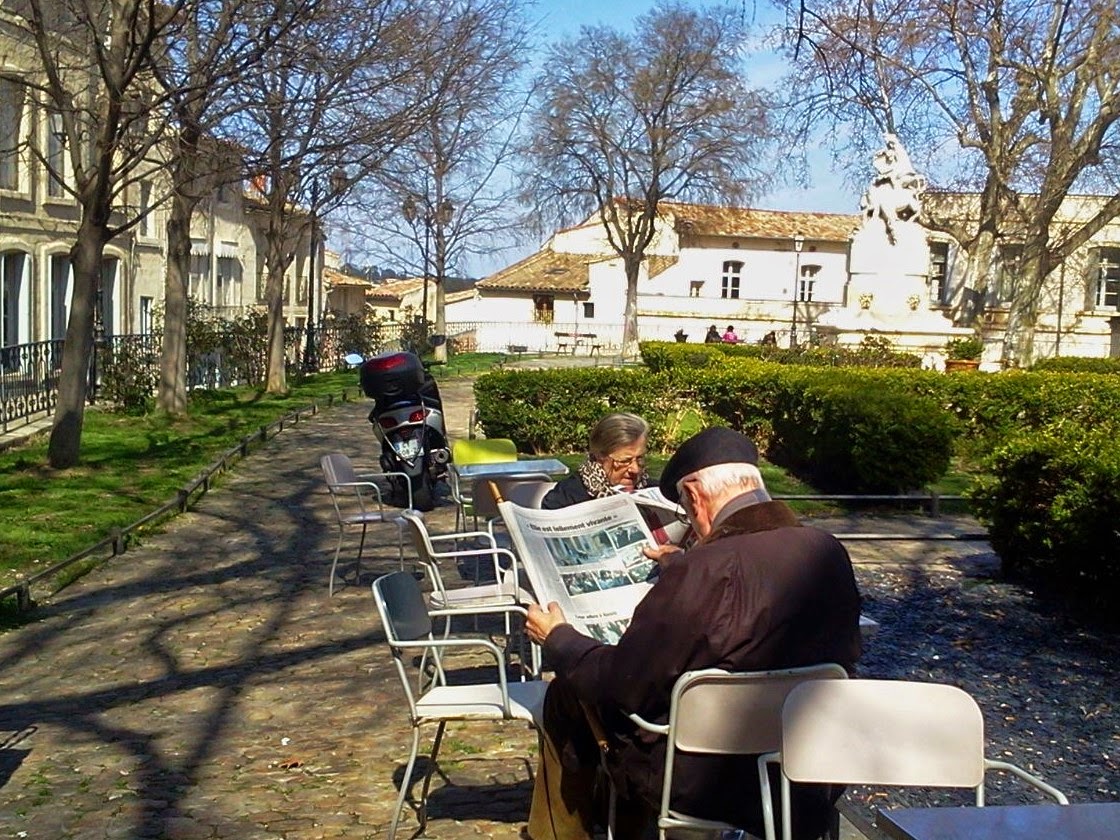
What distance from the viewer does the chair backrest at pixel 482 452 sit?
10414mm

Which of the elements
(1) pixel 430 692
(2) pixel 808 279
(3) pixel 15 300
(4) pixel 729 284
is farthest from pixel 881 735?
(2) pixel 808 279

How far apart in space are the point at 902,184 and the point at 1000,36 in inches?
379

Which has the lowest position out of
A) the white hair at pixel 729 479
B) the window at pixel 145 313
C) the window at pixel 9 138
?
the white hair at pixel 729 479

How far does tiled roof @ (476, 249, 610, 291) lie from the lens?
70875mm

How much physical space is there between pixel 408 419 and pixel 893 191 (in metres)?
15.6

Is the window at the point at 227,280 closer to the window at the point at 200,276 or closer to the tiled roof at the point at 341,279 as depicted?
the window at the point at 200,276

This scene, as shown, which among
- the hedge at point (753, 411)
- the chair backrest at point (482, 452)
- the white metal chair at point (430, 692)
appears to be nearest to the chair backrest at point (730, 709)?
the white metal chair at point (430, 692)

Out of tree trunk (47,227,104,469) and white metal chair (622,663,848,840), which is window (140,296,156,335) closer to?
tree trunk (47,227,104,469)

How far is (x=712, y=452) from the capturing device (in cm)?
393

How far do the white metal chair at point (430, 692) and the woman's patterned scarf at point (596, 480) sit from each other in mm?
1445

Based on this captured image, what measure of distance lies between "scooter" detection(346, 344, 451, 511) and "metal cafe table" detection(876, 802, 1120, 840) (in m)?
9.81

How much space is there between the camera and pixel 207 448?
16938mm

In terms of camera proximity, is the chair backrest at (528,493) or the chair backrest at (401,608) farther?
the chair backrest at (528,493)

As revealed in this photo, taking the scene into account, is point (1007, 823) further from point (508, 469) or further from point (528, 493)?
point (508, 469)
